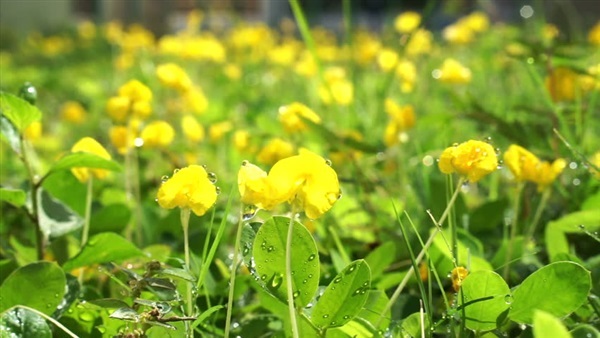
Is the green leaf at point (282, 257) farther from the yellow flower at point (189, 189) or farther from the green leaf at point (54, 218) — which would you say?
the green leaf at point (54, 218)

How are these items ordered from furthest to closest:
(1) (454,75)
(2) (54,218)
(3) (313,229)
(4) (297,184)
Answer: (1) (454,75), (3) (313,229), (2) (54,218), (4) (297,184)

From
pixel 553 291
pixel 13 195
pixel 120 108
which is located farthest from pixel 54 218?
pixel 553 291

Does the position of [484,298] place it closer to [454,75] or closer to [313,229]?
[313,229]

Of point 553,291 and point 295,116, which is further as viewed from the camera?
point 295,116

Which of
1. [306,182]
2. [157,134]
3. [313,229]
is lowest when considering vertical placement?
[313,229]

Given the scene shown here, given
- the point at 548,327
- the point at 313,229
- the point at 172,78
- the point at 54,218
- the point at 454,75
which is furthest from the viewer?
the point at 454,75

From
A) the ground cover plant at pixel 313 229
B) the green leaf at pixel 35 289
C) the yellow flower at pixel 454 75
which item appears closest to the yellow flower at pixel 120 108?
the ground cover plant at pixel 313 229

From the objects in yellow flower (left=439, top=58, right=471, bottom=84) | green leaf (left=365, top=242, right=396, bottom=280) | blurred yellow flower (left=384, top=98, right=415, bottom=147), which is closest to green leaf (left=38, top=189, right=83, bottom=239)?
green leaf (left=365, top=242, right=396, bottom=280)
